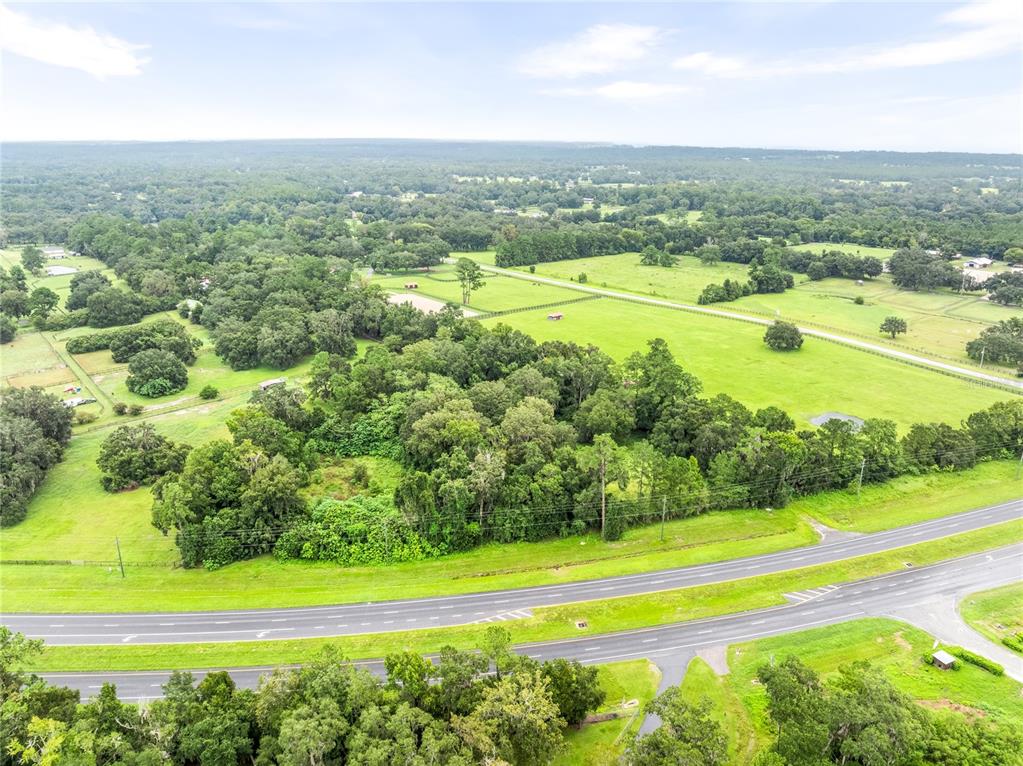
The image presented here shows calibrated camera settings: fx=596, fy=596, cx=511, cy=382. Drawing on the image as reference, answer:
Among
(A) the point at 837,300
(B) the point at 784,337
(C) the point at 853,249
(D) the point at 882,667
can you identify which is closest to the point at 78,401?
(D) the point at 882,667

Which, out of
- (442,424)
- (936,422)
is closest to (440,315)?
→ (442,424)

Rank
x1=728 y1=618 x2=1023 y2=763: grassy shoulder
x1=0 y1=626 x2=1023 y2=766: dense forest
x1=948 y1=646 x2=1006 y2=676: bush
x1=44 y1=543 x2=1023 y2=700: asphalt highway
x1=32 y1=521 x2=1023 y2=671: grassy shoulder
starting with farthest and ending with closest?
x1=32 y1=521 x2=1023 y2=671: grassy shoulder
x1=44 y1=543 x2=1023 y2=700: asphalt highway
x1=948 y1=646 x2=1006 y2=676: bush
x1=728 y1=618 x2=1023 y2=763: grassy shoulder
x1=0 y1=626 x2=1023 y2=766: dense forest

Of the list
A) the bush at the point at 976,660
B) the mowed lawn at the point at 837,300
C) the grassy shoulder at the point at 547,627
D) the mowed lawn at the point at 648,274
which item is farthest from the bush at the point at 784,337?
the bush at the point at 976,660

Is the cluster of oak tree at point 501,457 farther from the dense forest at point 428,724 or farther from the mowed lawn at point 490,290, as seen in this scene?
the mowed lawn at point 490,290

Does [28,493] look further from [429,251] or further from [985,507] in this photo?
[429,251]

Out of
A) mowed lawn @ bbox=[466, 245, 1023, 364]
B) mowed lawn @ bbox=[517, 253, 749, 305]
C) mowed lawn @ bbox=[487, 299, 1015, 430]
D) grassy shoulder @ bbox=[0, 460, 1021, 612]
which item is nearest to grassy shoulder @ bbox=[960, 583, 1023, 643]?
grassy shoulder @ bbox=[0, 460, 1021, 612]

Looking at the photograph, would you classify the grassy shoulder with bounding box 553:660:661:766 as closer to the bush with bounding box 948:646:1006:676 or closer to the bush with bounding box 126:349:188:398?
the bush with bounding box 948:646:1006:676
